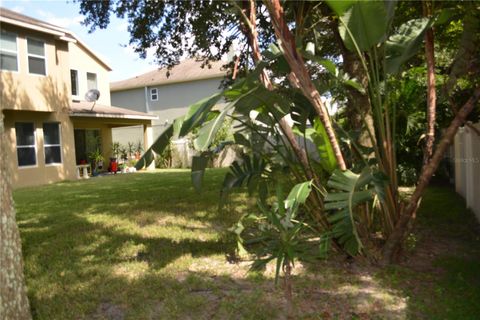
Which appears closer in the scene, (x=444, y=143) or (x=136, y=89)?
(x=444, y=143)

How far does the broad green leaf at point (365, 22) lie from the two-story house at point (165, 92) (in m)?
23.1

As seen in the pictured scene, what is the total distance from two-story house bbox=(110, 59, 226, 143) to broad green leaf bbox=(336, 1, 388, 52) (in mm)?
23136

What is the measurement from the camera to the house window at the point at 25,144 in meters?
15.9

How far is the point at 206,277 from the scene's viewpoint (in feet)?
15.9

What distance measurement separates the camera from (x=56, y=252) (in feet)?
19.4

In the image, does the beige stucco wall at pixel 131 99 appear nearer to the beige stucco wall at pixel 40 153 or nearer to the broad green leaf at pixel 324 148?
the beige stucco wall at pixel 40 153

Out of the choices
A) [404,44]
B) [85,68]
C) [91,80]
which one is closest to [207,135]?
[404,44]

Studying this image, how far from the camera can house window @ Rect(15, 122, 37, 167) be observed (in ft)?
52.1

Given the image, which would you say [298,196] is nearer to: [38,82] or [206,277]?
[206,277]

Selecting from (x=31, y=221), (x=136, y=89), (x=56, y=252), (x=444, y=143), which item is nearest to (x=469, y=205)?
(x=444, y=143)

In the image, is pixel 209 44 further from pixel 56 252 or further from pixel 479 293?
pixel 479 293

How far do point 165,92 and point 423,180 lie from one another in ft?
86.7

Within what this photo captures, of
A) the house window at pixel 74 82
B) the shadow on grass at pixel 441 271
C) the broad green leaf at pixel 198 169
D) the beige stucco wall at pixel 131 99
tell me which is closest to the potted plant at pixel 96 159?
the house window at pixel 74 82

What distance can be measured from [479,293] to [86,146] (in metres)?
19.6
